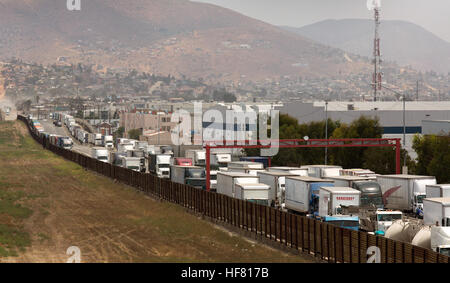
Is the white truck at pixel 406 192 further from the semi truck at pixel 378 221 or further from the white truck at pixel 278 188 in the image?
the semi truck at pixel 378 221

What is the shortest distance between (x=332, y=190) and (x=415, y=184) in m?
10.9

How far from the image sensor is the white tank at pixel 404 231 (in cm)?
3766

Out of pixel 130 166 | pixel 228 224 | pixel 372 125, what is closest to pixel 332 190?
pixel 228 224

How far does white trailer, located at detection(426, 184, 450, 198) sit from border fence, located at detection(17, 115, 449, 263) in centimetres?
1505

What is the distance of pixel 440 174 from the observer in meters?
73.7

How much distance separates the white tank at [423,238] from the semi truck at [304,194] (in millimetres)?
15735

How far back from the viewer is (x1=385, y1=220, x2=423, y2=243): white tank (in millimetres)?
37656

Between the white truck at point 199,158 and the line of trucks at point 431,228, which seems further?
the white truck at point 199,158

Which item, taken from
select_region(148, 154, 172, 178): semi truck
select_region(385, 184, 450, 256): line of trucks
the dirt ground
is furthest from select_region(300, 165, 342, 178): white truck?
select_region(148, 154, 172, 178): semi truck

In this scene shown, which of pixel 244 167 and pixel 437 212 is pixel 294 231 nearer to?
pixel 437 212

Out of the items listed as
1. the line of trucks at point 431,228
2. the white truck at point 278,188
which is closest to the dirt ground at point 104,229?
the line of trucks at point 431,228

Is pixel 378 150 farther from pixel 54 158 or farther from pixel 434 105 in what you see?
pixel 434 105

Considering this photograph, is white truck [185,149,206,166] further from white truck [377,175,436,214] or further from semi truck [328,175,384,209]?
semi truck [328,175,384,209]

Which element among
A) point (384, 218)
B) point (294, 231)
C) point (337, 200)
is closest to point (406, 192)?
point (337, 200)
